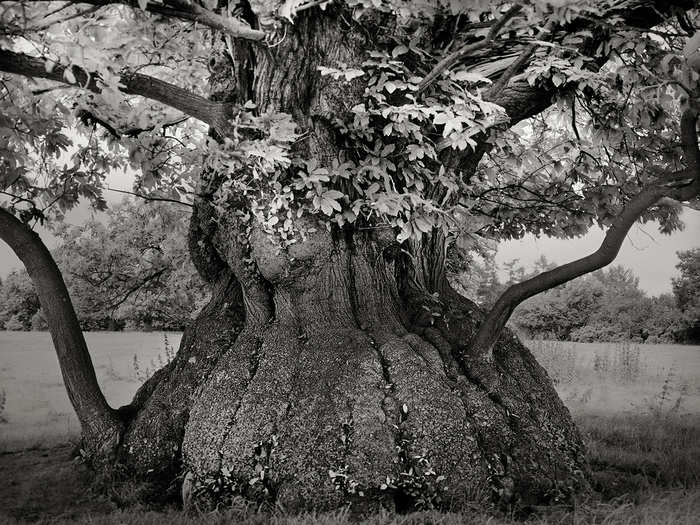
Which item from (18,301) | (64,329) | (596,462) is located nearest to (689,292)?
(596,462)

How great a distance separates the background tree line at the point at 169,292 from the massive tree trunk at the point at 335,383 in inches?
94.9

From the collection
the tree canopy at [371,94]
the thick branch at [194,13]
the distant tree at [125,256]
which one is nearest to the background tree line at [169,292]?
the distant tree at [125,256]

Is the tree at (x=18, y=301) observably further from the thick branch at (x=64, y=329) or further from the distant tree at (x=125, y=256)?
the thick branch at (x=64, y=329)

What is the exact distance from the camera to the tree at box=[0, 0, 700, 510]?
14.3 feet

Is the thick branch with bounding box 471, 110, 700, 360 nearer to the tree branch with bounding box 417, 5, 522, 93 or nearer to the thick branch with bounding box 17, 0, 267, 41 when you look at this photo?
the tree branch with bounding box 417, 5, 522, 93

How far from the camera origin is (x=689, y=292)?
52.3ft

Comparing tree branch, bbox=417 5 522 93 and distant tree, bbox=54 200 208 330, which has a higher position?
tree branch, bbox=417 5 522 93

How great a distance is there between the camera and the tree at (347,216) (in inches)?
171

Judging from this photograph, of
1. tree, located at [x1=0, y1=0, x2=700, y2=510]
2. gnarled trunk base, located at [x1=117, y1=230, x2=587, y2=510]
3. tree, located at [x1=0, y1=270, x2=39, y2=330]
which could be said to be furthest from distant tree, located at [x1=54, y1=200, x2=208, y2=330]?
tree, located at [x1=0, y1=270, x2=39, y2=330]

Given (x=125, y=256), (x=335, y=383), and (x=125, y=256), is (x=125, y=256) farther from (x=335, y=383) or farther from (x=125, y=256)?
(x=335, y=383)

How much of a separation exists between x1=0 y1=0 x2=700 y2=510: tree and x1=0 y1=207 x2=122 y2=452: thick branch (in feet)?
0.12

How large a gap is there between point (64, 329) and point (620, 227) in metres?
4.90

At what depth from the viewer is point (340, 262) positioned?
5.20 meters

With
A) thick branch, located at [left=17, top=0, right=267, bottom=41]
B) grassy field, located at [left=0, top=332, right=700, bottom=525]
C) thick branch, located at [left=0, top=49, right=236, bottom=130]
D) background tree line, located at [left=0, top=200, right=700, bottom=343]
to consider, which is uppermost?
thick branch, located at [left=17, top=0, right=267, bottom=41]
